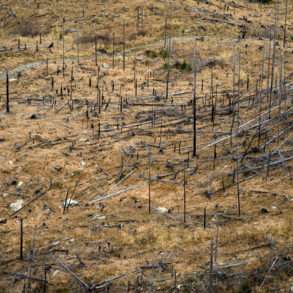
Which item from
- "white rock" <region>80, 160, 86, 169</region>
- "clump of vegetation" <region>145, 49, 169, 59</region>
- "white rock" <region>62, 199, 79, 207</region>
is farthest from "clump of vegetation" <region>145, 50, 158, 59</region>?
"white rock" <region>62, 199, 79, 207</region>

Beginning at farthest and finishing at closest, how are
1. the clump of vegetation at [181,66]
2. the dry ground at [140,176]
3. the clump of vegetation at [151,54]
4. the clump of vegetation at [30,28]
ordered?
the clump of vegetation at [30,28] → the clump of vegetation at [151,54] → the clump of vegetation at [181,66] → the dry ground at [140,176]

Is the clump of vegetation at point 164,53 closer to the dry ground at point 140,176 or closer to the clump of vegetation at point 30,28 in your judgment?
the dry ground at point 140,176

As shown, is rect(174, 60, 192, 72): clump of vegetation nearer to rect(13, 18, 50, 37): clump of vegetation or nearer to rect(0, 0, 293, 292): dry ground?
rect(0, 0, 293, 292): dry ground

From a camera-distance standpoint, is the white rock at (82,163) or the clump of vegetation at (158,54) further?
the clump of vegetation at (158,54)

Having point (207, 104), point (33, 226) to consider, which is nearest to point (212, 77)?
point (207, 104)

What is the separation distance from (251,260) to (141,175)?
14.1 feet

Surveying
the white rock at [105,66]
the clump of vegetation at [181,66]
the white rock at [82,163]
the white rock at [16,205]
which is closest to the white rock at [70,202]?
the white rock at [16,205]

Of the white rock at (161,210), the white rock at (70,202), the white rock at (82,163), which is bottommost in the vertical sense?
the white rock at (70,202)

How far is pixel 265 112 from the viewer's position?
15250mm

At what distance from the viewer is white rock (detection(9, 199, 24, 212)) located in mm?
10818

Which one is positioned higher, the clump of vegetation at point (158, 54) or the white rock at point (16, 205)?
the clump of vegetation at point (158, 54)

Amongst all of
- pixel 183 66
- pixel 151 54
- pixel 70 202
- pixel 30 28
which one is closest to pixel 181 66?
pixel 183 66

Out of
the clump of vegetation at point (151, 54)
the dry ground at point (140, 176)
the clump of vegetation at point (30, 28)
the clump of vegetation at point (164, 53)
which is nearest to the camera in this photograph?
the dry ground at point (140, 176)

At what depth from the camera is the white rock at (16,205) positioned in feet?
35.5
